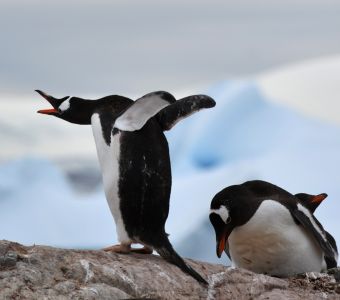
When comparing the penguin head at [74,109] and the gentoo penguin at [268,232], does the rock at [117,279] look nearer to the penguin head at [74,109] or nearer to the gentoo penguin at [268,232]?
the gentoo penguin at [268,232]

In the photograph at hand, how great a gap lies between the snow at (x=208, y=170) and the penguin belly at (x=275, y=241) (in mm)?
6314

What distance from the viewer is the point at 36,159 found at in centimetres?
1266

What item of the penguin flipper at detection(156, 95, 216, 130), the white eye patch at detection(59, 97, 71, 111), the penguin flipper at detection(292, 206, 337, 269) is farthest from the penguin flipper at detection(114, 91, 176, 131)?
the penguin flipper at detection(292, 206, 337, 269)

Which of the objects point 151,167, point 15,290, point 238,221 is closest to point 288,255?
point 238,221

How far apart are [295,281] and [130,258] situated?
0.76 m

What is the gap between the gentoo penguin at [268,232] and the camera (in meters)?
4.69

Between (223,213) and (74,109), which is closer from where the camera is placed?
(74,109)

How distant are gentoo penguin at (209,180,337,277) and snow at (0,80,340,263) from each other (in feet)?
20.6

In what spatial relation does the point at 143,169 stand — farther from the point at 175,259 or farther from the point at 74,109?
the point at 74,109

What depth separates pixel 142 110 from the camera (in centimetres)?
401

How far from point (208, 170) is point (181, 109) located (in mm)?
8485

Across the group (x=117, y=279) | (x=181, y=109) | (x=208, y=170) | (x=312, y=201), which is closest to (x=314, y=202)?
(x=312, y=201)

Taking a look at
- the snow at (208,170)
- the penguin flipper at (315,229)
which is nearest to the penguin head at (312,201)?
the penguin flipper at (315,229)

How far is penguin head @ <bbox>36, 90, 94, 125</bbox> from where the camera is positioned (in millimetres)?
4473
